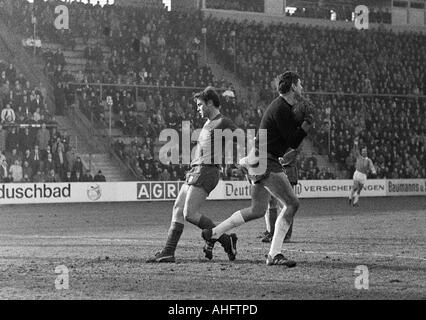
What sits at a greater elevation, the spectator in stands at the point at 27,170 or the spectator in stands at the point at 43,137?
the spectator in stands at the point at 43,137

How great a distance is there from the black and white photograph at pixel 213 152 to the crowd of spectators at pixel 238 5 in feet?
0.43

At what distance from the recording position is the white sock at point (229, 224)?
1194 centimetres

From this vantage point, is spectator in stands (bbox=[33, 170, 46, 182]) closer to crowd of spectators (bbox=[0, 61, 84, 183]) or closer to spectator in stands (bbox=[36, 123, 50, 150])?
crowd of spectators (bbox=[0, 61, 84, 183])

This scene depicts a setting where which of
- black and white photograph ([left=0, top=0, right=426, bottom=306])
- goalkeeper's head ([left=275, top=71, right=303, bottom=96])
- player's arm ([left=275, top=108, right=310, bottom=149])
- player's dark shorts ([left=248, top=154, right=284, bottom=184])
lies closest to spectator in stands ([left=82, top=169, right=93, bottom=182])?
black and white photograph ([left=0, top=0, right=426, bottom=306])

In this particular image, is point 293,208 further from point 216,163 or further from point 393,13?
point 393,13

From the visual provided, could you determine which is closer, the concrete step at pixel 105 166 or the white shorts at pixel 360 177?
the white shorts at pixel 360 177

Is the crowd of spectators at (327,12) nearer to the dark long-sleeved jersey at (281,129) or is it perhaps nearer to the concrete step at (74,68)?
the concrete step at (74,68)

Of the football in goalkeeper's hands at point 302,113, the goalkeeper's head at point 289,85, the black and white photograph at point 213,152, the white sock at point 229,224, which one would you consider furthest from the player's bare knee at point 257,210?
the goalkeeper's head at point 289,85

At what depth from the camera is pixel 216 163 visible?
474 inches

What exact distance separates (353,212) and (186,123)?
10.1 m

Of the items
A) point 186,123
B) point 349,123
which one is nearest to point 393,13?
point 349,123

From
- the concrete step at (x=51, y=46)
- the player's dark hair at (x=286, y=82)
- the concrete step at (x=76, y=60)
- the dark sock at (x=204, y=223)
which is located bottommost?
the dark sock at (x=204, y=223)

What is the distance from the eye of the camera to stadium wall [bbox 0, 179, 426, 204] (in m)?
32.1

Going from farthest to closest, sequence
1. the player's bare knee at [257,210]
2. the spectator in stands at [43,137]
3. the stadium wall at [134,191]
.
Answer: the stadium wall at [134,191]
the spectator in stands at [43,137]
the player's bare knee at [257,210]
